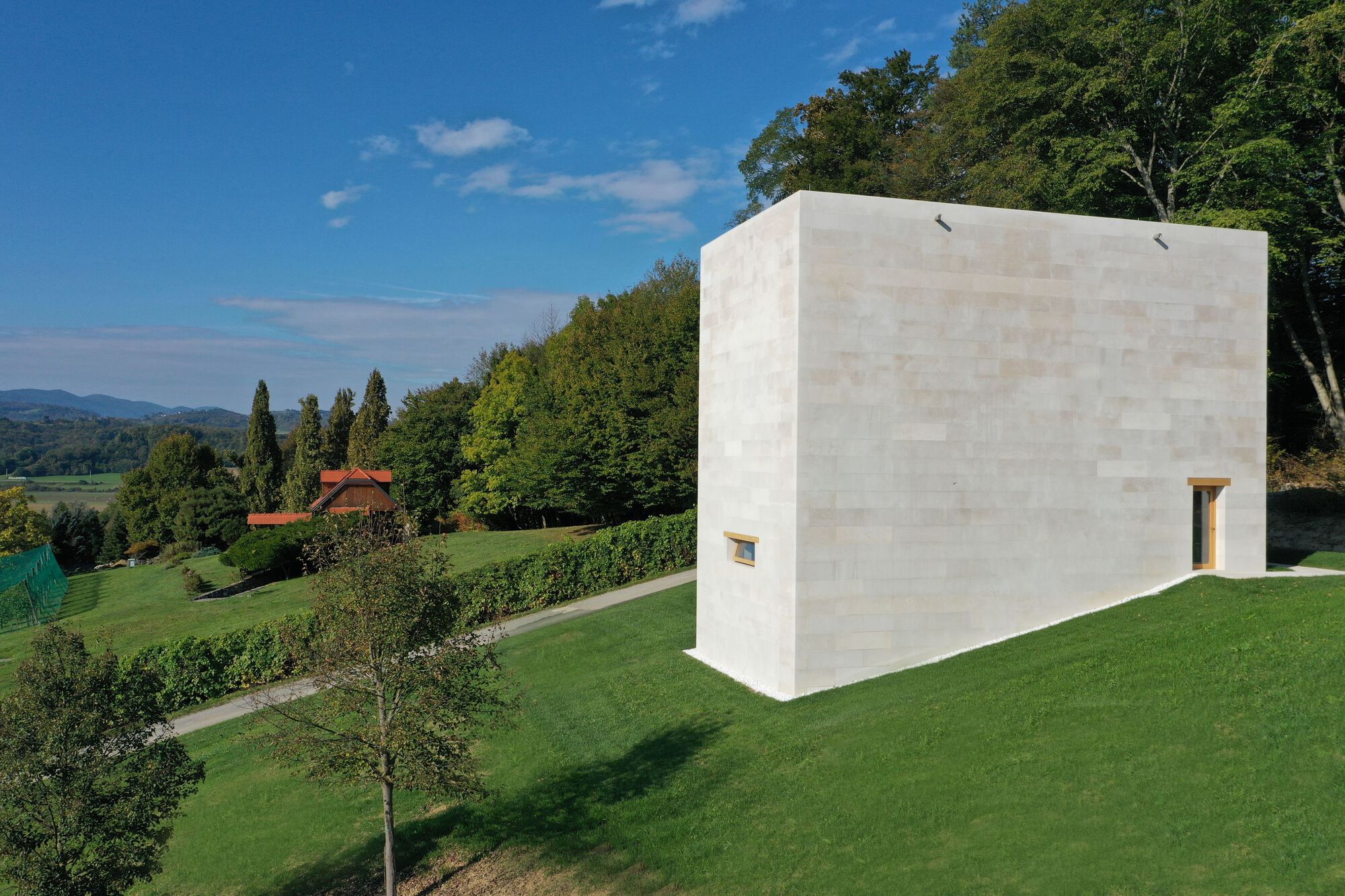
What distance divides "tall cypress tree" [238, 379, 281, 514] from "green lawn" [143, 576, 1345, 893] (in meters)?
52.6

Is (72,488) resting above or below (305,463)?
below

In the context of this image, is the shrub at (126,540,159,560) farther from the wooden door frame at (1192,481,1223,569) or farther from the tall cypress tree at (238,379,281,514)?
the wooden door frame at (1192,481,1223,569)

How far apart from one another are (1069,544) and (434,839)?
11971mm

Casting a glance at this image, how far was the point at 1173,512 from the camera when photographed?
15.7 m

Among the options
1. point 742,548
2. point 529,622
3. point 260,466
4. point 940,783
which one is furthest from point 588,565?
point 260,466

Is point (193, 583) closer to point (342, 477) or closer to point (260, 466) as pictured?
point (342, 477)

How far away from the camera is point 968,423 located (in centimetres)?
1465

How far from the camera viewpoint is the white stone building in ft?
46.5

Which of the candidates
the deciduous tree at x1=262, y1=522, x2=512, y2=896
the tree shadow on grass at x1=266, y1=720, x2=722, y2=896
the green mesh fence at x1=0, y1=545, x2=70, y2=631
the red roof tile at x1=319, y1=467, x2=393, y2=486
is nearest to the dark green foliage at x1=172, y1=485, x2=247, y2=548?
the red roof tile at x1=319, y1=467, x2=393, y2=486

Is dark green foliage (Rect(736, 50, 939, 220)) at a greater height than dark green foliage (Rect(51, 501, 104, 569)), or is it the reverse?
dark green foliage (Rect(736, 50, 939, 220))

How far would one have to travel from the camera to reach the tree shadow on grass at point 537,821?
11.1 meters

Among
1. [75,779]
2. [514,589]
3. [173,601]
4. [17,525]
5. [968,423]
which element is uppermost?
[968,423]

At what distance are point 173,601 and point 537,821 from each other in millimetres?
31803

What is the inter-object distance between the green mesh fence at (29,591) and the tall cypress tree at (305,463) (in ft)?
57.8
